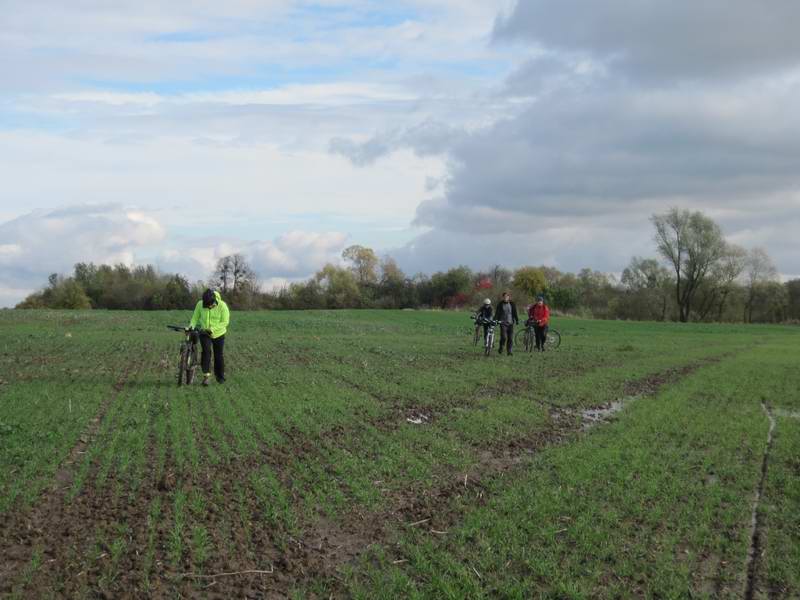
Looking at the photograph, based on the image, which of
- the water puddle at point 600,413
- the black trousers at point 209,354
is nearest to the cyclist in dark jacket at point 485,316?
the water puddle at point 600,413

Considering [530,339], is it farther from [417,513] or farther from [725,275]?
[725,275]

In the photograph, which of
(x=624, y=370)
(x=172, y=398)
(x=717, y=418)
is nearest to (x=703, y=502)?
(x=717, y=418)

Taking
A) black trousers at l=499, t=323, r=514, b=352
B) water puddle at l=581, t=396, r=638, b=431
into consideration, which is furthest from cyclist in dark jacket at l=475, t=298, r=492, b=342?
water puddle at l=581, t=396, r=638, b=431

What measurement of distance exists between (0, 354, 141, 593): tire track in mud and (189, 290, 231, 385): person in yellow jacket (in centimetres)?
621

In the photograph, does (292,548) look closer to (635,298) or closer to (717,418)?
(717,418)

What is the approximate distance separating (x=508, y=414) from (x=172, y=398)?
19.3ft

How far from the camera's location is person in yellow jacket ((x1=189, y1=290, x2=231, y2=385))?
595 inches

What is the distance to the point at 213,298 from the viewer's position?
597 inches

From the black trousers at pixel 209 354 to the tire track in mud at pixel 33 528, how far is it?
6.18 meters

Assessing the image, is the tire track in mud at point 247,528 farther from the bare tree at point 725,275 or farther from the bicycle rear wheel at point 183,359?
the bare tree at point 725,275

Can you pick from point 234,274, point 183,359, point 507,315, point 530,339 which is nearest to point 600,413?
point 183,359

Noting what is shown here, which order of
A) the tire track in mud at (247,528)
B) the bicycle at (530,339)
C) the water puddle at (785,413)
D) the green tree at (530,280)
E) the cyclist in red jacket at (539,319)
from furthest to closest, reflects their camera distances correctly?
the green tree at (530,280) → the bicycle at (530,339) → the cyclist in red jacket at (539,319) → the water puddle at (785,413) → the tire track in mud at (247,528)

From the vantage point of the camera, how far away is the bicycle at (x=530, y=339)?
88.0 ft

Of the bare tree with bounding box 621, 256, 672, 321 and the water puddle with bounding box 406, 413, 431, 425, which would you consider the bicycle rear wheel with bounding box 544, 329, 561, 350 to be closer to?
the water puddle with bounding box 406, 413, 431, 425
